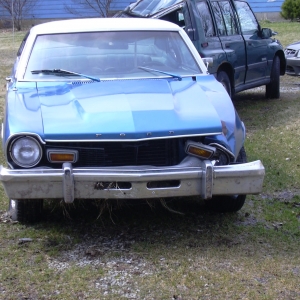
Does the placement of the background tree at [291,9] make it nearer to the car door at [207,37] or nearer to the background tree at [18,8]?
the background tree at [18,8]

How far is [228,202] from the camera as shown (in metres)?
4.76

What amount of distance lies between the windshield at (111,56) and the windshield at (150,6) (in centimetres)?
309

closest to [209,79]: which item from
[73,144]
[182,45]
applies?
[182,45]

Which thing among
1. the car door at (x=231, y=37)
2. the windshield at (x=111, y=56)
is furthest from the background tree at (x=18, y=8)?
the windshield at (x=111, y=56)

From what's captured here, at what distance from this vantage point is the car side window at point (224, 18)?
8.80 m

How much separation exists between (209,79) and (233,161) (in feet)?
3.94

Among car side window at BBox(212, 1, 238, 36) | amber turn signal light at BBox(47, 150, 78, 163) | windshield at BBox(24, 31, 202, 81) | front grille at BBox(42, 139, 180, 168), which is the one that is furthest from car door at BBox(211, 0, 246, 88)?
amber turn signal light at BBox(47, 150, 78, 163)

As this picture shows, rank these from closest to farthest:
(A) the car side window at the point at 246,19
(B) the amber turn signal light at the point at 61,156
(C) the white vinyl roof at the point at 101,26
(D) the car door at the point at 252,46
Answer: (B) the amber turn signal light at the point at 61,156
(C) the white vinyl roof at the point at 101,26
(D) the car door at the point at 252,46
(A) the car side window at the point at 246,19

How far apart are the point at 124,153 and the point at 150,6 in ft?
17.3

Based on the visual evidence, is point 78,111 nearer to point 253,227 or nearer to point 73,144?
point 73,144

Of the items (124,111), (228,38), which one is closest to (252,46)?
(228,38)

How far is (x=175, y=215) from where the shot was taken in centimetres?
484

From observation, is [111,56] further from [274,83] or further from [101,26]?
[274,83]

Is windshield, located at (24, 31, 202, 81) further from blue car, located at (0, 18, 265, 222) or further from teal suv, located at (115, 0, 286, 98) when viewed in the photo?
teal suv, located at (115, 0, 286, 98)
